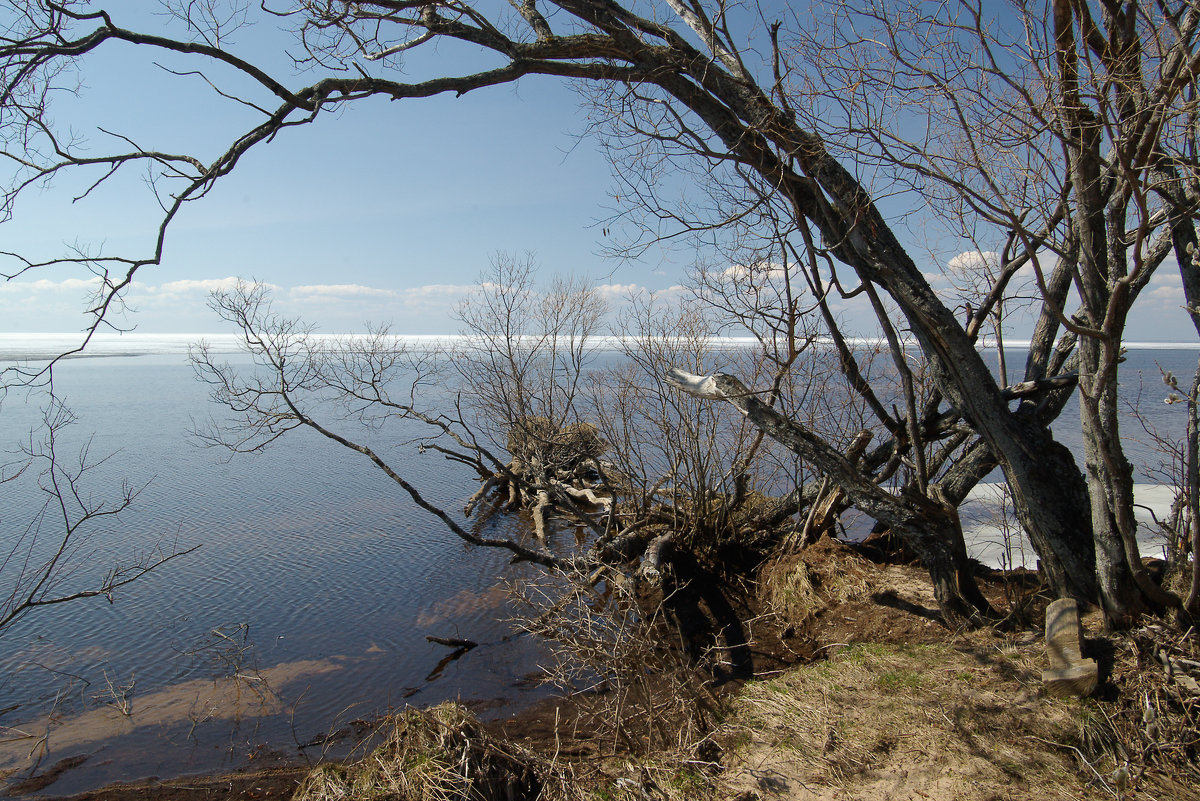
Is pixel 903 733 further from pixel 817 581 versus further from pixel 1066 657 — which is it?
pixel 817 581

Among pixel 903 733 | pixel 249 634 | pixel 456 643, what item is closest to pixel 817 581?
pixel 903 733

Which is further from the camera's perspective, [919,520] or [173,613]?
[173,613]

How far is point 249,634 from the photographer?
9.47 metres

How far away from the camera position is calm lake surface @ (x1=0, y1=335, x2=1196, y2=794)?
7.11 meters

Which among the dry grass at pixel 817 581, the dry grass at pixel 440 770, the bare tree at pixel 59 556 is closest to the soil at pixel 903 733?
the dry grass at pixel 440 770

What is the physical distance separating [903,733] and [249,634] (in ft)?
27.4

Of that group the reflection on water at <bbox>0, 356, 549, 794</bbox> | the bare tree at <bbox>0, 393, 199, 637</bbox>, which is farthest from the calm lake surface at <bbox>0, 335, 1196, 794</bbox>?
the bare tree at <bbox>0, 393, 199, 637</bbox>

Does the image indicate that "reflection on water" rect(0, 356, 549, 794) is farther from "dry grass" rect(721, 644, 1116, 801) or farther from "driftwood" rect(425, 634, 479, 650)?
"dry grass" rect(721, 644, 1116, 801)

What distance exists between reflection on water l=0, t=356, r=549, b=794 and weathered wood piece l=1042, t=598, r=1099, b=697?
4.89 metres

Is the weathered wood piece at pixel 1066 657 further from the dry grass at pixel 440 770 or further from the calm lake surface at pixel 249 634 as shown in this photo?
the calm lake surface at pixel 249 634

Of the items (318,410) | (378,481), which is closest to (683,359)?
(378,481)

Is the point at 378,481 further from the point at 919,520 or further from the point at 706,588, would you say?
the point at 919,520

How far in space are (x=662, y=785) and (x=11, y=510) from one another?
53.7 feet

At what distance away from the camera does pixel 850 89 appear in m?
5.11
